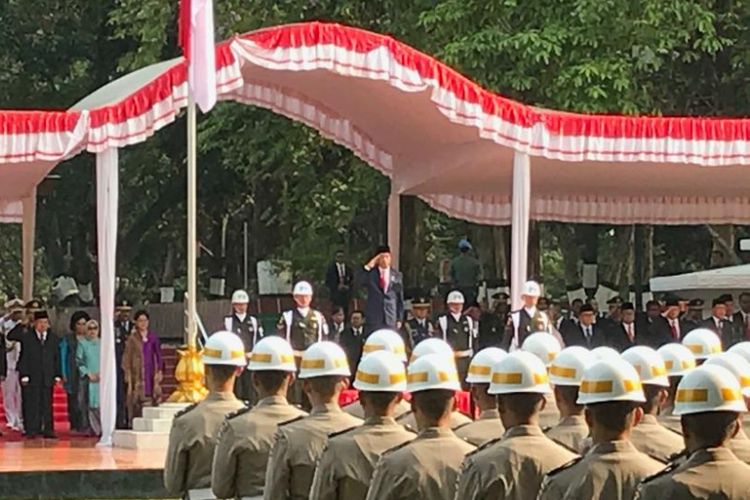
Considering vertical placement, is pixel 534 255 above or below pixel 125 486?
above

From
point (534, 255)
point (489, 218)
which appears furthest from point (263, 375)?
point (534, 255)

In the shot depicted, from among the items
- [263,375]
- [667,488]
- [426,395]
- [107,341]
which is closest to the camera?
[667,488]

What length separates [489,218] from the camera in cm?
2508

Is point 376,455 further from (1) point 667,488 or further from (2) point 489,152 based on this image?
(2) point 489,152

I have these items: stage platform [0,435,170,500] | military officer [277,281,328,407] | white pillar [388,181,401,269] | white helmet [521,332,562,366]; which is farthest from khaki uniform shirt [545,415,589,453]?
white pillar [388,181,401,269]

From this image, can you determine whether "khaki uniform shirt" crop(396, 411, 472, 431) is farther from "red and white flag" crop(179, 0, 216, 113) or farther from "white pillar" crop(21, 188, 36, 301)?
"white pillar" crop(21, 188, 36, 301)

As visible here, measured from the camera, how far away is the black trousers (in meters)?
19.0

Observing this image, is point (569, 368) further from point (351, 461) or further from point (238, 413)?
point (238, 413)

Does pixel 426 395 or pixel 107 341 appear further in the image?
pixel 107 341

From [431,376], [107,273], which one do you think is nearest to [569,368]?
[431,376]

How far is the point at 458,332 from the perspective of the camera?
19000 millimetres

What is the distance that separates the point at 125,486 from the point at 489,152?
633cm

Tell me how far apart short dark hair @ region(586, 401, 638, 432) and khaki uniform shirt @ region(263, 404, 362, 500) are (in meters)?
1.58

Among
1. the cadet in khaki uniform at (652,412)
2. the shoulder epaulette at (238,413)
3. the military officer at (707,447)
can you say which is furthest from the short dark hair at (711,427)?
the shoulder epaulette at (238,413)
